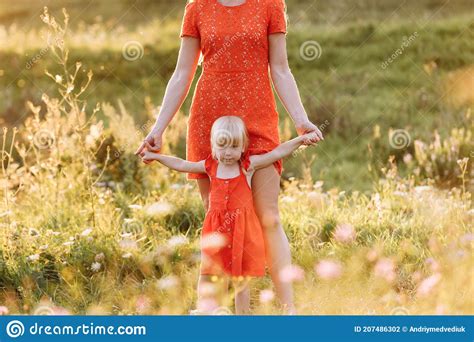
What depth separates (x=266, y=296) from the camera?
4.36 m

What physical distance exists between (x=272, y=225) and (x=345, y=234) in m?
1.23

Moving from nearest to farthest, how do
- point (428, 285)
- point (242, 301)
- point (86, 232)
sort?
point (242, 301) < point (428, 285) < point (86, 232)

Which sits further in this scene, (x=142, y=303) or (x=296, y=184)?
(x=296, y=184)

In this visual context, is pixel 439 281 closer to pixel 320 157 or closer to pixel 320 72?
pixel 320 157

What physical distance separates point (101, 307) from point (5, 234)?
927 millimetres

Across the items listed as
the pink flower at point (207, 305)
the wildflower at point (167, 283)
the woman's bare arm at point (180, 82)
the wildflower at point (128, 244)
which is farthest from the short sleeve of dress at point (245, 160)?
the wildflower at point (128, 244)

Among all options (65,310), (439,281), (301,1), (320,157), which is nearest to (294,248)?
(439,281)

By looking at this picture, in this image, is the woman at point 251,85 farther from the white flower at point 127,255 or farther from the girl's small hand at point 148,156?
the white flower at point 127,255

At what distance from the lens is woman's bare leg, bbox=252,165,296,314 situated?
3947 millimetres

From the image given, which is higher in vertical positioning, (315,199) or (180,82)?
(180,82)

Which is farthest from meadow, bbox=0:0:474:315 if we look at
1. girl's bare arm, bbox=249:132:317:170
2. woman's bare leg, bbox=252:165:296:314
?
girl's bare arm, bbox=249:132:317:170

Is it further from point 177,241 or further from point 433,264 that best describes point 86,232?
point 433,264

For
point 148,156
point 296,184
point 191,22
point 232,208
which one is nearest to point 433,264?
point 232,208

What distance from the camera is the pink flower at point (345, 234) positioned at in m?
5.04
